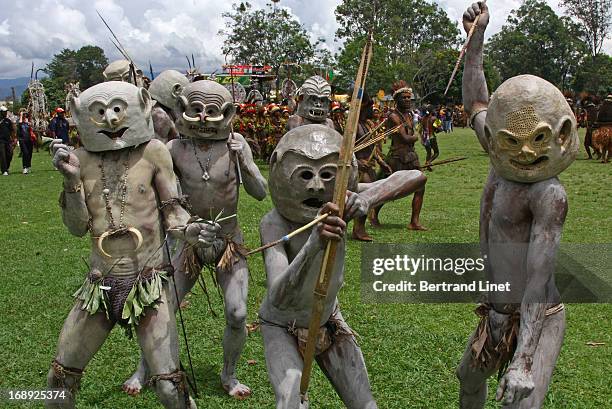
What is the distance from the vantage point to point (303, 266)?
3010 millimetres

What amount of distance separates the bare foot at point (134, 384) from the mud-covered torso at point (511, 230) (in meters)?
2.70

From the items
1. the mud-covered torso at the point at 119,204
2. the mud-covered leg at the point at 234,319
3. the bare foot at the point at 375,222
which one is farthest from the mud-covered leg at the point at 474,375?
the bare foot at the point at 375,222

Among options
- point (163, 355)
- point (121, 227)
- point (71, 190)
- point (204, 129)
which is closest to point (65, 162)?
point (71, 190)

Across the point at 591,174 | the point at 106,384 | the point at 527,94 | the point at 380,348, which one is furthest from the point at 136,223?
the point at 591,174

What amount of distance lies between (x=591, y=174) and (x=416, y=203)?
26.7 ft

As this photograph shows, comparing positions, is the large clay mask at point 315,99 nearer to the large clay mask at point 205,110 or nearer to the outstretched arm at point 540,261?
the large clay mask at point 205,110

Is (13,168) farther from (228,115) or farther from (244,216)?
(228,115)

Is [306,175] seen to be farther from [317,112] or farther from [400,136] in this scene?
[400,136]

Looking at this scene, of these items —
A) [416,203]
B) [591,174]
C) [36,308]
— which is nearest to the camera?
[36,308]

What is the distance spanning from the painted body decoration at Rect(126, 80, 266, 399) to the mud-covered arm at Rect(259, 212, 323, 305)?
136 cm

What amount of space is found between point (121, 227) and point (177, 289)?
114 cm

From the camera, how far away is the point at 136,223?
149 inches

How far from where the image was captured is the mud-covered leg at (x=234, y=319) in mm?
4645

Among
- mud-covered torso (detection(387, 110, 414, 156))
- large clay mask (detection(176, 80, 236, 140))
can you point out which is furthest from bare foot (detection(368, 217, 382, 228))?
large clay mask (detection(176, 80, 236, 140))
